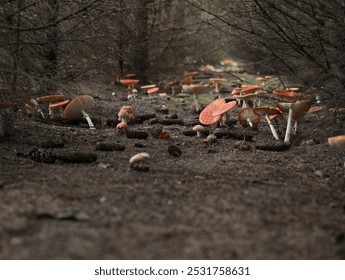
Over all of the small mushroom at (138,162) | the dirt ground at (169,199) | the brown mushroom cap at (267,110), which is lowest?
the dirt ground at (169,199)

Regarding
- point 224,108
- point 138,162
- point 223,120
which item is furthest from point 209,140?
point 138,162

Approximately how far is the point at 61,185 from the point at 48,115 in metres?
3.55

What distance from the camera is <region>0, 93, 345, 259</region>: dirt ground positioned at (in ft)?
7.61

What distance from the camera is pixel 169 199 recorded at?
10.2 ft

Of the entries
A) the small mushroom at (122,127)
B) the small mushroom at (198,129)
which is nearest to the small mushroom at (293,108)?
the small mushroom at (198,129)

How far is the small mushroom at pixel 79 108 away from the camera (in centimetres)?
559

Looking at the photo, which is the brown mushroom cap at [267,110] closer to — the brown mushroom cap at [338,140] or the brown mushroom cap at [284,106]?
the brown mushroom cap at [284,106]

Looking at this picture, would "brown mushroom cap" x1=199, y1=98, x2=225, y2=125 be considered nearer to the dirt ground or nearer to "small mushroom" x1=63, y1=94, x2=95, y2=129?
the dirt ground

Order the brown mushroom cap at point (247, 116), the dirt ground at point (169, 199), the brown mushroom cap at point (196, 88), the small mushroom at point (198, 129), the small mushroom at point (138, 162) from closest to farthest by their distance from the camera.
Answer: the dirt ground at point (169, 199), the small mushroom at point (138, 162), the brown mushroom cap at point (247, 116), the small mushroom at point (198, 129), the brown mushroom cap at point (196, 88)

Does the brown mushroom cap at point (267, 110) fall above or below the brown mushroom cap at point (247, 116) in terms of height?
above

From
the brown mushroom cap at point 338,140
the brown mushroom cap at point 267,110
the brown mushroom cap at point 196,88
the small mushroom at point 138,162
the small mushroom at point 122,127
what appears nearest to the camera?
the brown mushroom cap at point 338,140

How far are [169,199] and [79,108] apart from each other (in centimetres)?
317

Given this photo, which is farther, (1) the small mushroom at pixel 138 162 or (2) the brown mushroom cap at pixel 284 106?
(2) the brown mushroom cap at pixel 284 106

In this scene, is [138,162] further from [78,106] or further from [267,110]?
[78,106]
